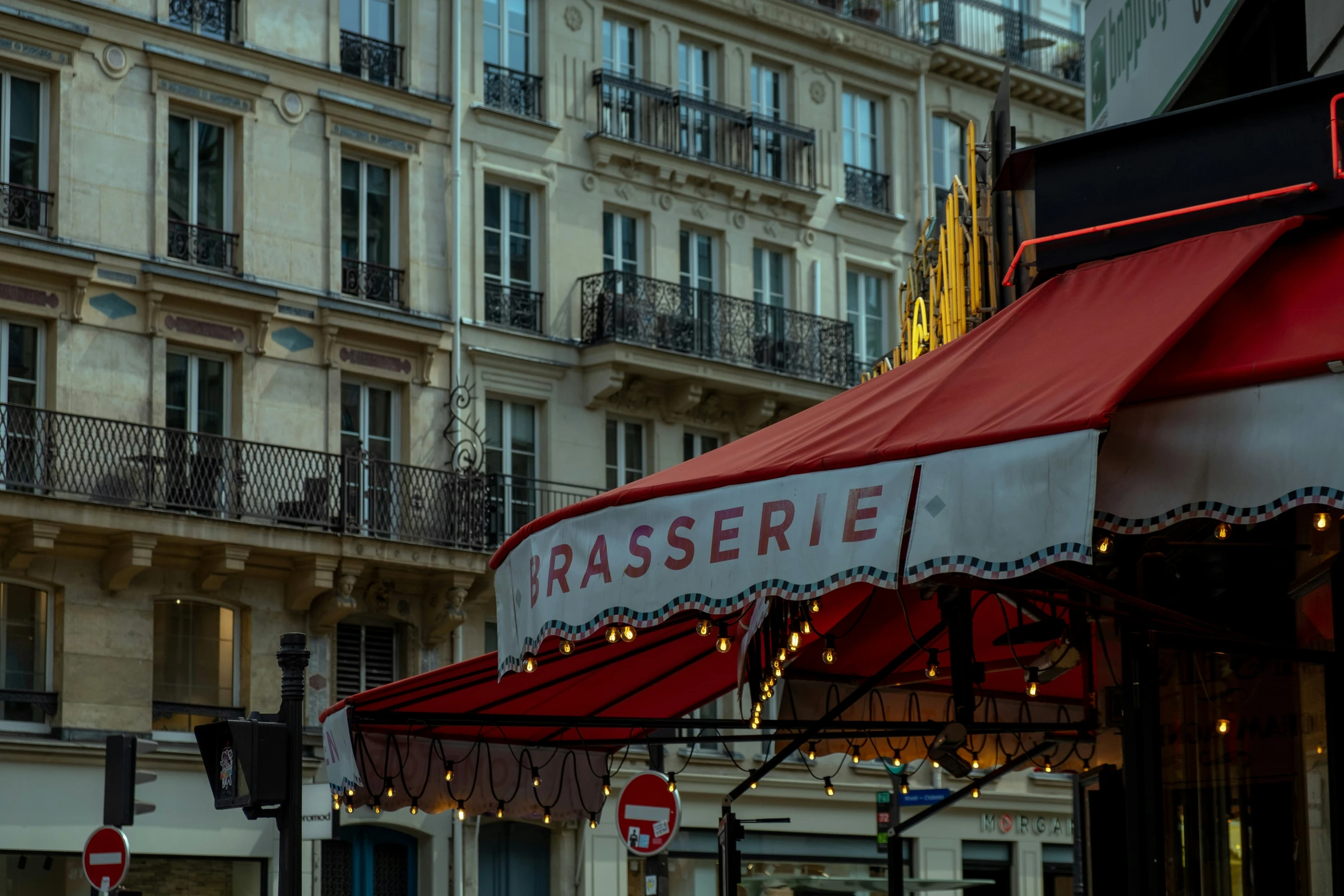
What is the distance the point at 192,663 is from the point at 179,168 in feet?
21.3

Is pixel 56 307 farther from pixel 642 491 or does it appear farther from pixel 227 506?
pixel 642 491

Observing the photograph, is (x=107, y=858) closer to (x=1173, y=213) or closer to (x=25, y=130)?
(x=25, y=130)

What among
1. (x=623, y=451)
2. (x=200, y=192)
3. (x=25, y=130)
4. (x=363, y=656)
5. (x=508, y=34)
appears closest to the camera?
(x=25, y=130)

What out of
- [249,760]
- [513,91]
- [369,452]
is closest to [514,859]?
[369,452]

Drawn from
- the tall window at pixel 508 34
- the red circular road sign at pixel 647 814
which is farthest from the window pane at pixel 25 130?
the red circular road sign at pixel 647 814

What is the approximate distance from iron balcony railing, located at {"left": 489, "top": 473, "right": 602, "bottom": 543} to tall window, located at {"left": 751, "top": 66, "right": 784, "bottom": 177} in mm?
6818

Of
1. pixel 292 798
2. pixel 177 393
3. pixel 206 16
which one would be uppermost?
pixel 206 16

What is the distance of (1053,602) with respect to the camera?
6.95 meters

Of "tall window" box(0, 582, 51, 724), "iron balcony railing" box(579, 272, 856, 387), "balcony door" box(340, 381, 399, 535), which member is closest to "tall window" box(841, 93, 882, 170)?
"iron balcony railing" box(579, 272, 856, 387)

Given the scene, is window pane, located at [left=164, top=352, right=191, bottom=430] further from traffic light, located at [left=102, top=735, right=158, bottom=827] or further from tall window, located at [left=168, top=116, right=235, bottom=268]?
traffic light, located at [left=102, top=735, right=158, bottom=827]

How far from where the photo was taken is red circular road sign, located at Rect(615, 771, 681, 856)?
1631cm

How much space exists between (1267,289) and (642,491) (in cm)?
200

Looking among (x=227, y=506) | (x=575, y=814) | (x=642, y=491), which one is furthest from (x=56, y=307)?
→ (x=642, y=491)

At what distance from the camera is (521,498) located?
29.7 metres
